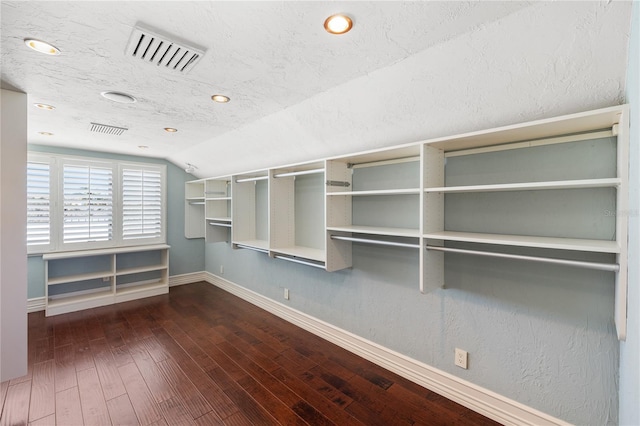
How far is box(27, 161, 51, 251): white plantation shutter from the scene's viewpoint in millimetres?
3816

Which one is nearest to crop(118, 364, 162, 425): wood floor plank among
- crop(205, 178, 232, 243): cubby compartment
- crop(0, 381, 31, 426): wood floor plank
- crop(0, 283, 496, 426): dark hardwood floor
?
crop(0, 283, 496, 426): dark hardwood floor

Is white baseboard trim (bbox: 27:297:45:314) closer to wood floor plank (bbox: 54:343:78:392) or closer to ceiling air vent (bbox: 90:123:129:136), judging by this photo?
wood floor plank (bbox: 54:343:78:392)

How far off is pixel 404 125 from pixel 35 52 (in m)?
2.45

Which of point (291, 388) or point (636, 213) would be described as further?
point (291, 388)

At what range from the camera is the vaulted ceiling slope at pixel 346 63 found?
1275 mm

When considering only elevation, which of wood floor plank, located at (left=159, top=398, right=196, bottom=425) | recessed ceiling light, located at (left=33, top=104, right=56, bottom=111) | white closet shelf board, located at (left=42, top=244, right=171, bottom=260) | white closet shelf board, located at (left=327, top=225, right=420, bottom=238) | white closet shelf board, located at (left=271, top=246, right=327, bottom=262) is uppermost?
recessed ceiling light, located at (left=33, top=104, right=56, bottom=111)

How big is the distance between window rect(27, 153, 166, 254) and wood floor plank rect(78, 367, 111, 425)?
8.31ft

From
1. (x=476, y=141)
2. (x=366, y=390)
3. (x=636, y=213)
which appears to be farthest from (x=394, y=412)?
(x=476, y=141)

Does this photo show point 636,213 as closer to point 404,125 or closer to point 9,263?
point 404,125

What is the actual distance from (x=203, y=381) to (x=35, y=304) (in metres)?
3.45

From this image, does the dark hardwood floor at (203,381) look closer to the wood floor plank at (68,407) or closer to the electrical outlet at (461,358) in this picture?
the wood floor plank at (68,407)

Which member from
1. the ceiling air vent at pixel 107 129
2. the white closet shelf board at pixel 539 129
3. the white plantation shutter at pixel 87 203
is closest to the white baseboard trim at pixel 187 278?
the white plantation shutter at pixel 87 203

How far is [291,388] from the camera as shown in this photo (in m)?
2.25

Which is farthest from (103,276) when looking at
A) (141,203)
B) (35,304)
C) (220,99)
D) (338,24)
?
(338,24)
